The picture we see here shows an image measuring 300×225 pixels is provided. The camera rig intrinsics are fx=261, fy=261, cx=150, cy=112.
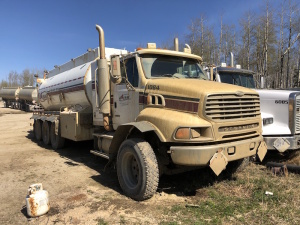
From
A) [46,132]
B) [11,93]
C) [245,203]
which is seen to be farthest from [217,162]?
[11,93]

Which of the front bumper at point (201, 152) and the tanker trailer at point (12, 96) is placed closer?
the front bumper at point (201, 152)

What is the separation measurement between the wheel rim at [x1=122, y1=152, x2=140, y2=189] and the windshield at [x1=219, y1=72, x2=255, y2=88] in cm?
420

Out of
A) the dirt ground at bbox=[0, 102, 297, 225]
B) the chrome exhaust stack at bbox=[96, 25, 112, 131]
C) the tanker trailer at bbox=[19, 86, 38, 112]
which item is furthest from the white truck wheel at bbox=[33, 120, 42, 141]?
the tanker trailer at bbox=[19, 86, 38, 112]

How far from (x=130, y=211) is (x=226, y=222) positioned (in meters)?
1.44

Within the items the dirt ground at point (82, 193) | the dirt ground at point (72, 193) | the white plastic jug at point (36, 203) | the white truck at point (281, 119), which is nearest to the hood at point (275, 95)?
the white truck at point (281, 119)

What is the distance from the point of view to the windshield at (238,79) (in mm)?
7796

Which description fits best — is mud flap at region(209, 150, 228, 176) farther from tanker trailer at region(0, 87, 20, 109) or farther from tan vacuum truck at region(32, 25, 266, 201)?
tanker trailer at region(0, 87, 20, 109)

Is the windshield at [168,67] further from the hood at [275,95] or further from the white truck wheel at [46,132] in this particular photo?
the white truck wheel at [46,132]

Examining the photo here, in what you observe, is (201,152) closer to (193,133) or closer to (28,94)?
(193,133)

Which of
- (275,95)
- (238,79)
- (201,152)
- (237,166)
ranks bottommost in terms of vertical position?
(237,166)

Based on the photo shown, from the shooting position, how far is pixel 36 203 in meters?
3.95

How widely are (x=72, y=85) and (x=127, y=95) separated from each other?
373 cm

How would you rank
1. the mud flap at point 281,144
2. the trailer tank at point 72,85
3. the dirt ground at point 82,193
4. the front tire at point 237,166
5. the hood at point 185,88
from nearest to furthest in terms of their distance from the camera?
the dirt ground at point 82,193 → the hood at point 185,88 → the front tire at point 237,166 → the mud flap at point 281,144 → the trailer tank at point 72,85

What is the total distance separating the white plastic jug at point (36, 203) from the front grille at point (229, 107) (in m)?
2.84
